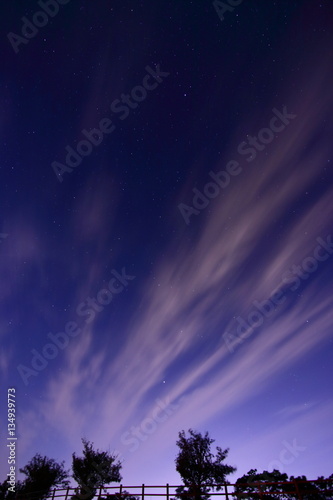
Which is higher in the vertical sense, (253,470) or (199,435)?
(199,435)

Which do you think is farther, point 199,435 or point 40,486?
point 199,435

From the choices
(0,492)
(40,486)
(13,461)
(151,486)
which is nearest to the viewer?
(151,486)

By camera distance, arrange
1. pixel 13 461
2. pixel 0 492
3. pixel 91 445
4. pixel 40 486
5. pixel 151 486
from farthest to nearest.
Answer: pixel 0 492, pixel 91 445, pixel 40 486, pixel 13 461, pixel 151 486

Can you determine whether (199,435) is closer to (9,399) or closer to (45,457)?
(45,457)

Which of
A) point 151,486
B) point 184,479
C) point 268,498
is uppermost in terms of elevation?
point 151,486

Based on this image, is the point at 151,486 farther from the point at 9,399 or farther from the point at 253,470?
the point at 253,470

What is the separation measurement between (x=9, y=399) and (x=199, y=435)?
25414 millimetres

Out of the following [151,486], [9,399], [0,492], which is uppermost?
[9,399]

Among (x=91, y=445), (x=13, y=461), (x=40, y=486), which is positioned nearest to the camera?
(x=13, y=461)

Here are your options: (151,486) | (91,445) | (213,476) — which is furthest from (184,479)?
(151,486)

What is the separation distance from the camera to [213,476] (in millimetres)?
30469

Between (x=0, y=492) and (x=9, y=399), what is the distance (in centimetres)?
3629

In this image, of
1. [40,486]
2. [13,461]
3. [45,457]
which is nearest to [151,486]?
[13,461]

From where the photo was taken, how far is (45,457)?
33031 millimetres
